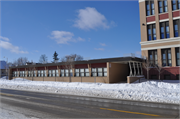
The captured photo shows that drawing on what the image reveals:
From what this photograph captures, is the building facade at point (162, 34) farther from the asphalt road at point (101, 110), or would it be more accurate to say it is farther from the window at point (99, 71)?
the asphalt road at point (101, 110)

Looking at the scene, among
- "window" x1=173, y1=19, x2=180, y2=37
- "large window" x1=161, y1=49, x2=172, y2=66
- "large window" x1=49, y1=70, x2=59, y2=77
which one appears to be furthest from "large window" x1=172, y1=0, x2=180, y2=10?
"large window" x1=49, y1=70, x2=59, y2=77

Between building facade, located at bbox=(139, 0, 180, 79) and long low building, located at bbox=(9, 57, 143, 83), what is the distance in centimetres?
389

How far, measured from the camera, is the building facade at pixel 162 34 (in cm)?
2720

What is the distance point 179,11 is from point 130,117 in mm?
26746

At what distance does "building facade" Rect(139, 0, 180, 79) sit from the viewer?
89.2 feet

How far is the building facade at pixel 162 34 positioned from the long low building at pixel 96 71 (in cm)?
389

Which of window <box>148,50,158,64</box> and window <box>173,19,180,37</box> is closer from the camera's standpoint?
window <box>173,19,180,37</box>

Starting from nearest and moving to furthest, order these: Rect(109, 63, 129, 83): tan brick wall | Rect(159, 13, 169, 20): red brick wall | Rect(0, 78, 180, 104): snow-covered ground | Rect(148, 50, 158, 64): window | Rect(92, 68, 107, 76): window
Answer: Rect(0, 78, 180, 104): snow-covered ground
Rect(109, 63, 129, 83): tan brick wall
Rect(92, 68, 107, 76): window
Rect(159, 13, 169, 20): red brick wall
Rect(148, 50, 158, 64): window

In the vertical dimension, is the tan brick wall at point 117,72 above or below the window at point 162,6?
below

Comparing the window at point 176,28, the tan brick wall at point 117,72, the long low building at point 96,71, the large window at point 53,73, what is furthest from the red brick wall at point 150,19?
the large window at point 53,73

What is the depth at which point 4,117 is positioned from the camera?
734 centimetres

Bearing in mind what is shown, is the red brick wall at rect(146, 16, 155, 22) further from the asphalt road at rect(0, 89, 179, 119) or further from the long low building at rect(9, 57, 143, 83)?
the asphalt road at rect(0, 89, 179, 119)

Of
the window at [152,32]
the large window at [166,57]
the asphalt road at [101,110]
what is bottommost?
the asphalt road at [101,110]

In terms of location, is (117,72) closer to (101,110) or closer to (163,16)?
(163,16)
